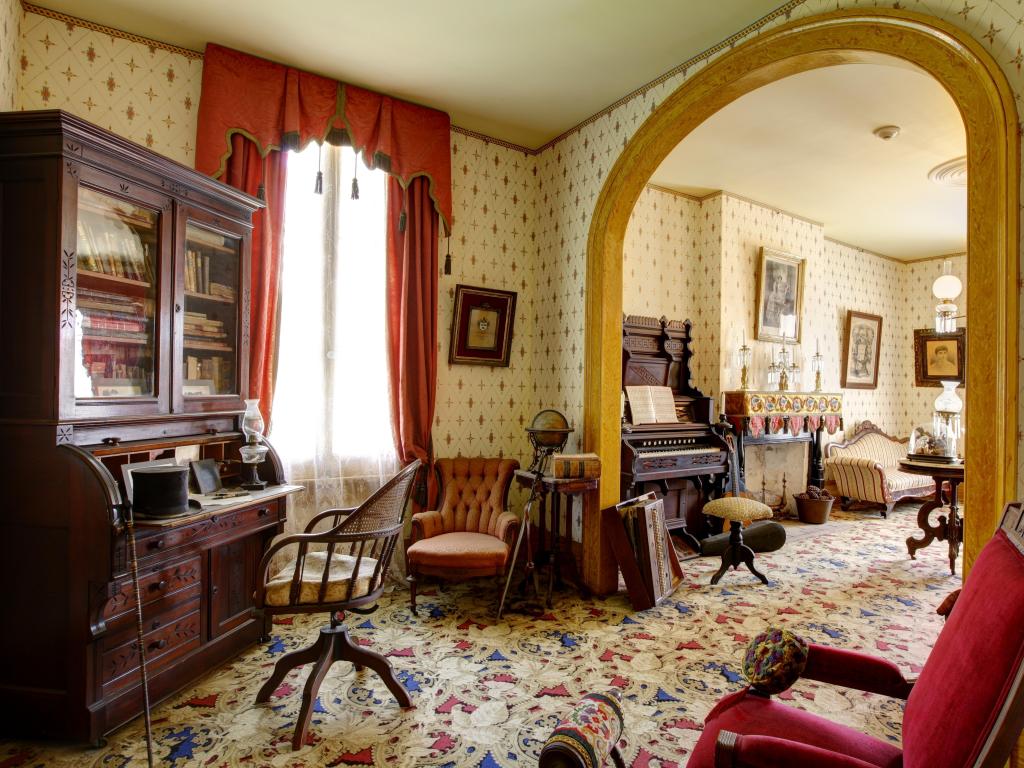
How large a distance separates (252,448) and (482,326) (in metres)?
→ 2.15

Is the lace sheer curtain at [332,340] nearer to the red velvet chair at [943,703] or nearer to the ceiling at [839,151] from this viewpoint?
the ceiling at [839,151]

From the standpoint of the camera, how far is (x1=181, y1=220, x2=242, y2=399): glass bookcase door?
2.96 meters

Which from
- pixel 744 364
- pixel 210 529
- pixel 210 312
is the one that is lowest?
pixel 210 529

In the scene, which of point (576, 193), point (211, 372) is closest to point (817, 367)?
point (576, 193)

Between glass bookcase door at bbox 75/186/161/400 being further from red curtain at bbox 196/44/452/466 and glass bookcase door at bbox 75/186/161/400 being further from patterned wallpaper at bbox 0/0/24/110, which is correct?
patterned wallpaper at bbox 0/0/24/110

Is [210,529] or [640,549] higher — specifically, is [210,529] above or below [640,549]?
above

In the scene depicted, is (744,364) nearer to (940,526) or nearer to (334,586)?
(940,526)

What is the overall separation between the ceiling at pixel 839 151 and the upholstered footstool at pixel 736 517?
2998 mm

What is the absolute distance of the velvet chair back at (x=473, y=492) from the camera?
13.4 feet

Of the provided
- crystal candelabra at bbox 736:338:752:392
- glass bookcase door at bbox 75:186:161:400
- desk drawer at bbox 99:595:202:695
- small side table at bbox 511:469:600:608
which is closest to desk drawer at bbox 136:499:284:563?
desk drawer at bbox 99:595:202:695

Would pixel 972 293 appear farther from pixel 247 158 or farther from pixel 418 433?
pixel 247 158

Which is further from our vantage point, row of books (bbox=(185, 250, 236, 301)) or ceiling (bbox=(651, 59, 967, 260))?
ceiling (bbox=(651, 59, 967, 260))

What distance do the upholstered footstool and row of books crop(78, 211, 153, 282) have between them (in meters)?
4.05

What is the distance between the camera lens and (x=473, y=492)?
13.8 ft
